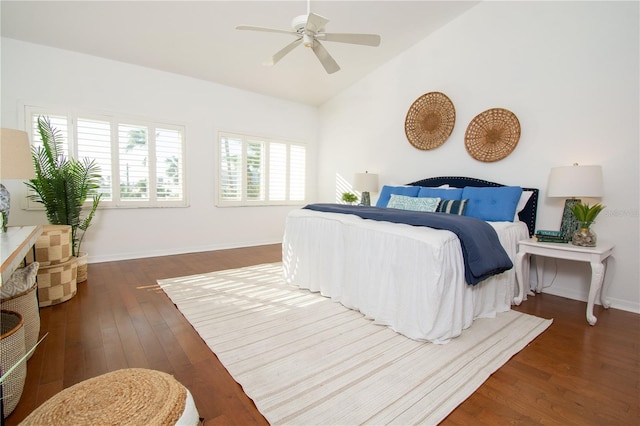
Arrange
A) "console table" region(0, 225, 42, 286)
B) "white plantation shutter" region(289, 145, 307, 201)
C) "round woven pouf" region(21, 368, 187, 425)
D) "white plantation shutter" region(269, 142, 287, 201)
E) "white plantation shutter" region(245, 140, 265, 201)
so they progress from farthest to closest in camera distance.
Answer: "white plantation shutter" region(289, 145, 307, 201)
"white plantation shutter" region(269, 142, 287, 201)
"white plantation shutter" region(245, 140, 265, 201)
"console table" region(0, 225, 42, 286)
"round woven pouf" region(21, 368, 187, 425)

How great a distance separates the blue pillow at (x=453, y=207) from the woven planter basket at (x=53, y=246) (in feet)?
12.4

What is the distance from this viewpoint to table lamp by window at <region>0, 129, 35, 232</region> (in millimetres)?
1737

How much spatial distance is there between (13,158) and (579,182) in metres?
4.26

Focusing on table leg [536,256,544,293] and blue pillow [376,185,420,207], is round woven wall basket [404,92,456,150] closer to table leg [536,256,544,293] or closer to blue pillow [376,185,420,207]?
blue pillow [376,185,420,207]

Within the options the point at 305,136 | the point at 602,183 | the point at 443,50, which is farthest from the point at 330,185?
the point at 602,183

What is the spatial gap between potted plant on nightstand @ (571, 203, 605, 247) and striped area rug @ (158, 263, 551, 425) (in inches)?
30.1

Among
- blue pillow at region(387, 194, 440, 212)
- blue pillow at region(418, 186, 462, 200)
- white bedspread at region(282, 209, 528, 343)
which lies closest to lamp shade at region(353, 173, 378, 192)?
blue pillow at region(387, 194, 440, 212)

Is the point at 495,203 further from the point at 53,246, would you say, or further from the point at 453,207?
the point at 53,246

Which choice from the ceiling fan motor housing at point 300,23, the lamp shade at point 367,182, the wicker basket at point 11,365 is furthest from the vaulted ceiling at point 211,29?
the wicker basket at point 11,365

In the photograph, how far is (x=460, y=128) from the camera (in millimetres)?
3691

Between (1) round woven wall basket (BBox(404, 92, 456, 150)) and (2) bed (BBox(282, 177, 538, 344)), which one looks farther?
(1) round woven wall basket (BBox(404, 92, 456, 150))

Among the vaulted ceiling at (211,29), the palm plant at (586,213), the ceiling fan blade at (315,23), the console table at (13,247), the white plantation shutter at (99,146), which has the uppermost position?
the vaulted ceiling at (211,29)

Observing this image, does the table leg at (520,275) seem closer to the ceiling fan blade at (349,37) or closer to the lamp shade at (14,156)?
the ceiling fan blade at (349,37)

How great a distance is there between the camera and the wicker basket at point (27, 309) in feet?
5.50
